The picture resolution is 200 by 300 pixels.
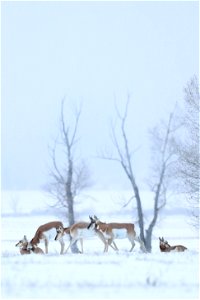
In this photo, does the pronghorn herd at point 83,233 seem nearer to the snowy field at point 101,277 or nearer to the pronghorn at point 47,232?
the pronghorn at point 47,232

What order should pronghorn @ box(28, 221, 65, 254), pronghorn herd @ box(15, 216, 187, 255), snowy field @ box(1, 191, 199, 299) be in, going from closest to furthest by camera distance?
snowy field @ box(1, 191, 199, 299)
pronghorn herd @ box(15, 216, 187, 255)
pronghorn @ box(28, 221, 65, 254)

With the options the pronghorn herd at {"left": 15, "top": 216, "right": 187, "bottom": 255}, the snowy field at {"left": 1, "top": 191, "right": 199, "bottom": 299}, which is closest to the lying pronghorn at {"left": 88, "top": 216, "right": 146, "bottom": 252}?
the pronghorn herd at {"left": 15, "top": 216, "right": 187, "bottom": 255}

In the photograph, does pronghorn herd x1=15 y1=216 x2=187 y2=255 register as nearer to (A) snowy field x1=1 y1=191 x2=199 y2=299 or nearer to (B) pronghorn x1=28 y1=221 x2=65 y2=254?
(B) pronghorn x1=28 y1=221 x2=65 y2=254

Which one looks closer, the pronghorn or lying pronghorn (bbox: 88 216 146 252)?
lying pronghorn (bbox: 88 216 146 252)

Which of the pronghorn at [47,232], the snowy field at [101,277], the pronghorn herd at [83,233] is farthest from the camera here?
the pronghorn at [47,232]

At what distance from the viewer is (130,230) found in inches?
770

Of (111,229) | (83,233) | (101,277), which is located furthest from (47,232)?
(101,277)

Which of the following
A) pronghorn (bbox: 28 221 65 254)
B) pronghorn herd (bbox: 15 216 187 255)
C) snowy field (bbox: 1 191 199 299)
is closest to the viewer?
snowy field (bbox: 1 191 199 299)

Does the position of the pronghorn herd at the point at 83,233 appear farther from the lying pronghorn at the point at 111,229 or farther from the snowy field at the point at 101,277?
the snowy field at the point at 101,277

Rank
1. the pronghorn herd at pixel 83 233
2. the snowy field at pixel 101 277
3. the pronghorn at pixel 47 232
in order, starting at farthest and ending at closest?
1. the pronghorn at pixel 47 232
2. the pronghorn herd at pixel 83 233
3. the snowy field at pixel 101 277

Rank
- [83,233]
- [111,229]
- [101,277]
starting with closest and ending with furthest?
[101,277] < [83,233] < [111,229]

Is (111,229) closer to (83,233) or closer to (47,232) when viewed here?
(83,233)

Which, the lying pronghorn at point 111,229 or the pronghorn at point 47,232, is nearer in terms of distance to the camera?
the lying pronghorn at point 111,229

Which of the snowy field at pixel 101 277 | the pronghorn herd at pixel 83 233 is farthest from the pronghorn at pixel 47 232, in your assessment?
the snowy field at pixel 101 277
